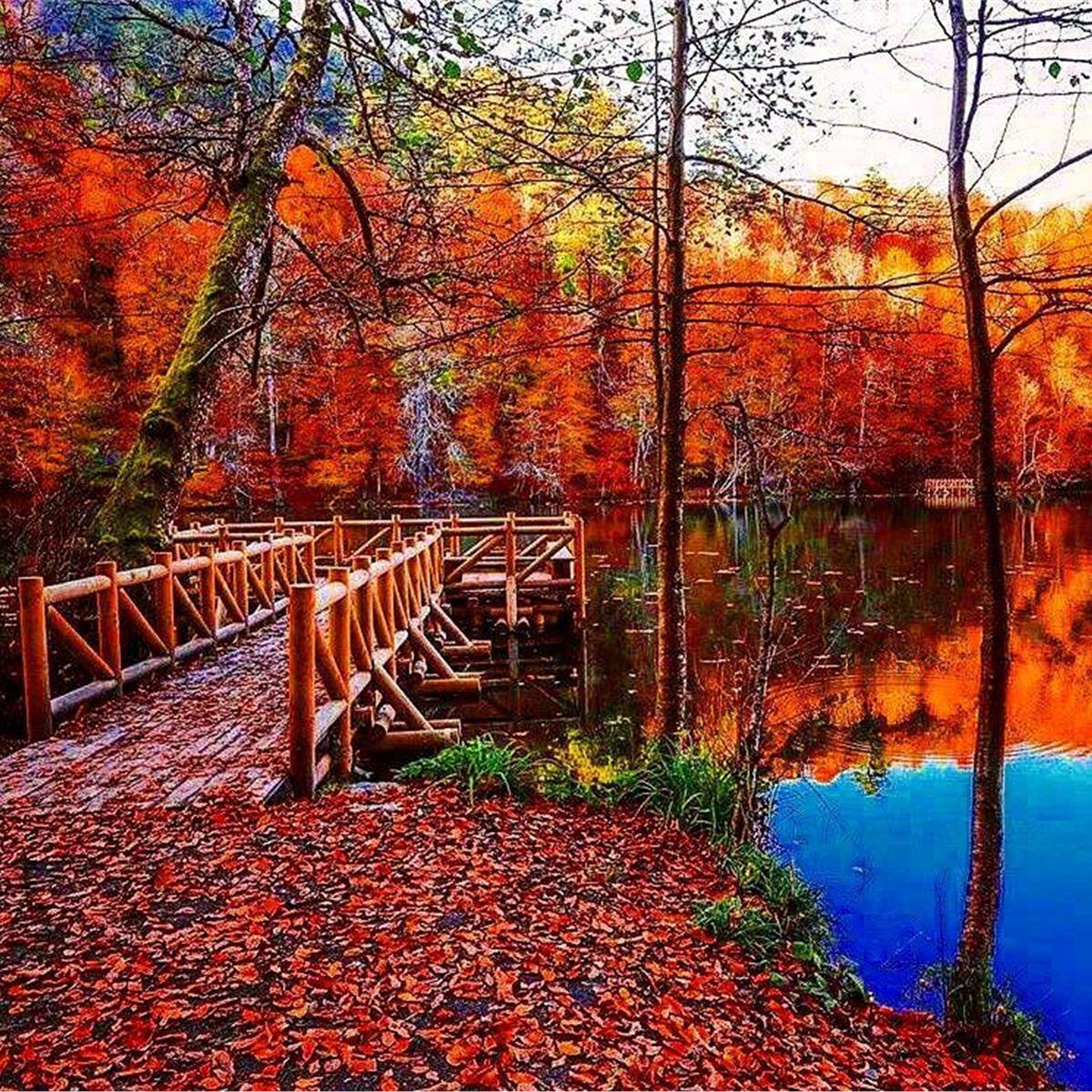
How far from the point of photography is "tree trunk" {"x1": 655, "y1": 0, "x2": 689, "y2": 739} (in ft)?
20.2

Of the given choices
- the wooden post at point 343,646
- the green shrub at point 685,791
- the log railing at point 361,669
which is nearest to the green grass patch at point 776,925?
the green shrub at point 685,791

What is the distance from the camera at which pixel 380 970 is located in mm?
3418

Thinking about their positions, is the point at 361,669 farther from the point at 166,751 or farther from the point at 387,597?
the point at 166,751

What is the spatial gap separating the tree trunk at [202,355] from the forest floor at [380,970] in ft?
15.3

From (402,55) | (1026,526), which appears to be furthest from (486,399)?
(402,55)

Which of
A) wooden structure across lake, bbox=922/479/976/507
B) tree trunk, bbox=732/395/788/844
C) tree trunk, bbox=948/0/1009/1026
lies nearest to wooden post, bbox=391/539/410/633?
tree trunk, bbox=732/395/788/844

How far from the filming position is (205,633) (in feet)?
31.6

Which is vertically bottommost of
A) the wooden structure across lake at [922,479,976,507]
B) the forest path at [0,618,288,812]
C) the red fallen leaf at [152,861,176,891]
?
the red fallen leaf at [152,861,176,891]

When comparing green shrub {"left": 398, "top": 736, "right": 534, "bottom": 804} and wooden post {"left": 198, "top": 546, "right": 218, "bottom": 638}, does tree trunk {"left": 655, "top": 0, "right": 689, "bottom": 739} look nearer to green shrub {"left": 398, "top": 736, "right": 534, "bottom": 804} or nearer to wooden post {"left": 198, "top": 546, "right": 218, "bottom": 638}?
green shrub {"left": 398, "top": 736, "right": 534, "bottom": 804}

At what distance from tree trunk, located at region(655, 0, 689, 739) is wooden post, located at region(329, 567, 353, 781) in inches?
94.2

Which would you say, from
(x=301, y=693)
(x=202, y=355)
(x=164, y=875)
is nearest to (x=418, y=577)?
(x=202, y=355)

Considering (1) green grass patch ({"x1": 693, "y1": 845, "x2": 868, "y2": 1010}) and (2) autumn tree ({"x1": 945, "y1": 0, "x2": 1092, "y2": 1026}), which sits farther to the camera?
(1) green grass patch ({"x1": 693, "y1": 845, "x2": 868, "y2": 1010})

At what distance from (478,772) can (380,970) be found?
8.88 ft

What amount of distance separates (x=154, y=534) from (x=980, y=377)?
7.78m
